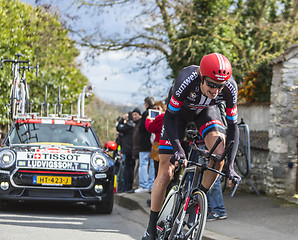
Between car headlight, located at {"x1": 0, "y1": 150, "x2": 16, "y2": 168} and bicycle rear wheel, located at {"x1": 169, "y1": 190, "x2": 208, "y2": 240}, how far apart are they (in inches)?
179

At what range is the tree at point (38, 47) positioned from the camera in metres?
22.3

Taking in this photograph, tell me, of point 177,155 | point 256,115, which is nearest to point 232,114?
point 177,155

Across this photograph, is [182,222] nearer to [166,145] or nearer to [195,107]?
[166,145]

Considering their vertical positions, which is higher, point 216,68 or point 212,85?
point 216,68

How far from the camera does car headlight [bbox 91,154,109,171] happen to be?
30.4 ft

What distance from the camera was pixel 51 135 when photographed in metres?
10.1

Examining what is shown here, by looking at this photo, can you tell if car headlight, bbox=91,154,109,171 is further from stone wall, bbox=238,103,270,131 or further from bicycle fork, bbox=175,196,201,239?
bicycle fork, bbox=175,196,201,239

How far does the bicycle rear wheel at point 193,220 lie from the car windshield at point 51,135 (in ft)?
17.3

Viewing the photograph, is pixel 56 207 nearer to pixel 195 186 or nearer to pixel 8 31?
pixel 195 186

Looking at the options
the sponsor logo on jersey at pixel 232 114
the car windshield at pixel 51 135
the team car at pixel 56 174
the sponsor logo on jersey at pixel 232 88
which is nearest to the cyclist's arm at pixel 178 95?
the sponsor logo on jersey at pixel 232 88

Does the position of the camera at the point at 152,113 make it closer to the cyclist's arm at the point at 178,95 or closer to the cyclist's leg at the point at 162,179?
the cyclist's leg at the point at 162,179

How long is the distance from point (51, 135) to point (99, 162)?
1276 millimetres

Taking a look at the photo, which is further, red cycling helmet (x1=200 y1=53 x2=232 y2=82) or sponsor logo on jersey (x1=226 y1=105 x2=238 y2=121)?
sponsor logo on jersey (x1=226 y1=105 x2=238 y2=121)

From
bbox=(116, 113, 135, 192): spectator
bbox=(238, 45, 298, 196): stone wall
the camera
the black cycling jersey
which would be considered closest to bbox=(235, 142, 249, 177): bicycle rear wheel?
bbox=(238, 45, 298, 196): stone wall
